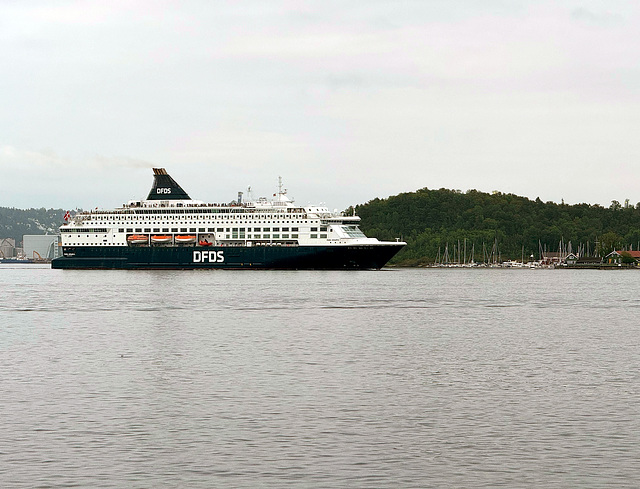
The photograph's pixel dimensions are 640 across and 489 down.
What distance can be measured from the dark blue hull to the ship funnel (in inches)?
392

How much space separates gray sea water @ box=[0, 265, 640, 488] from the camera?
16.9 m

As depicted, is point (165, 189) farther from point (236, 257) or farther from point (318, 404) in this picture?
point (318, 404)

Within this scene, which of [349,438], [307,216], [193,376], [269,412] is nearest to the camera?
[349,438]

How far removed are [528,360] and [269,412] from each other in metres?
13.7

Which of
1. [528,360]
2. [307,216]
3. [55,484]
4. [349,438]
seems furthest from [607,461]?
[307,216]

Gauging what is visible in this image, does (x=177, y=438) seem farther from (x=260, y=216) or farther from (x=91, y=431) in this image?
(x=260, y=216)

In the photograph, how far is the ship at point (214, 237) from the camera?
132m

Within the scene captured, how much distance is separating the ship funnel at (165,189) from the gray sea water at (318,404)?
312ft

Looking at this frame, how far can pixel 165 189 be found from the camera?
477ft

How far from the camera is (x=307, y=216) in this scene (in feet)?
436

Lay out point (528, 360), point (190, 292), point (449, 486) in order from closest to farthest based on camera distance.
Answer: point (449, 486) < point (528, 360) < point (190, 292)

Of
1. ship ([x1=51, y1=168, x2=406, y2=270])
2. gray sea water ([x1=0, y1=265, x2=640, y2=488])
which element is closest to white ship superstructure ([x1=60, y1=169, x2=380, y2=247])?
ship ([x1=51, y1=168, x2=406, y2=270])

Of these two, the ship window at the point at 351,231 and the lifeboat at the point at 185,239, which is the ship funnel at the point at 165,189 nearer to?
the lifeboat at the point at 185,239

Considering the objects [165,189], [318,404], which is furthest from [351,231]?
[318,404]
